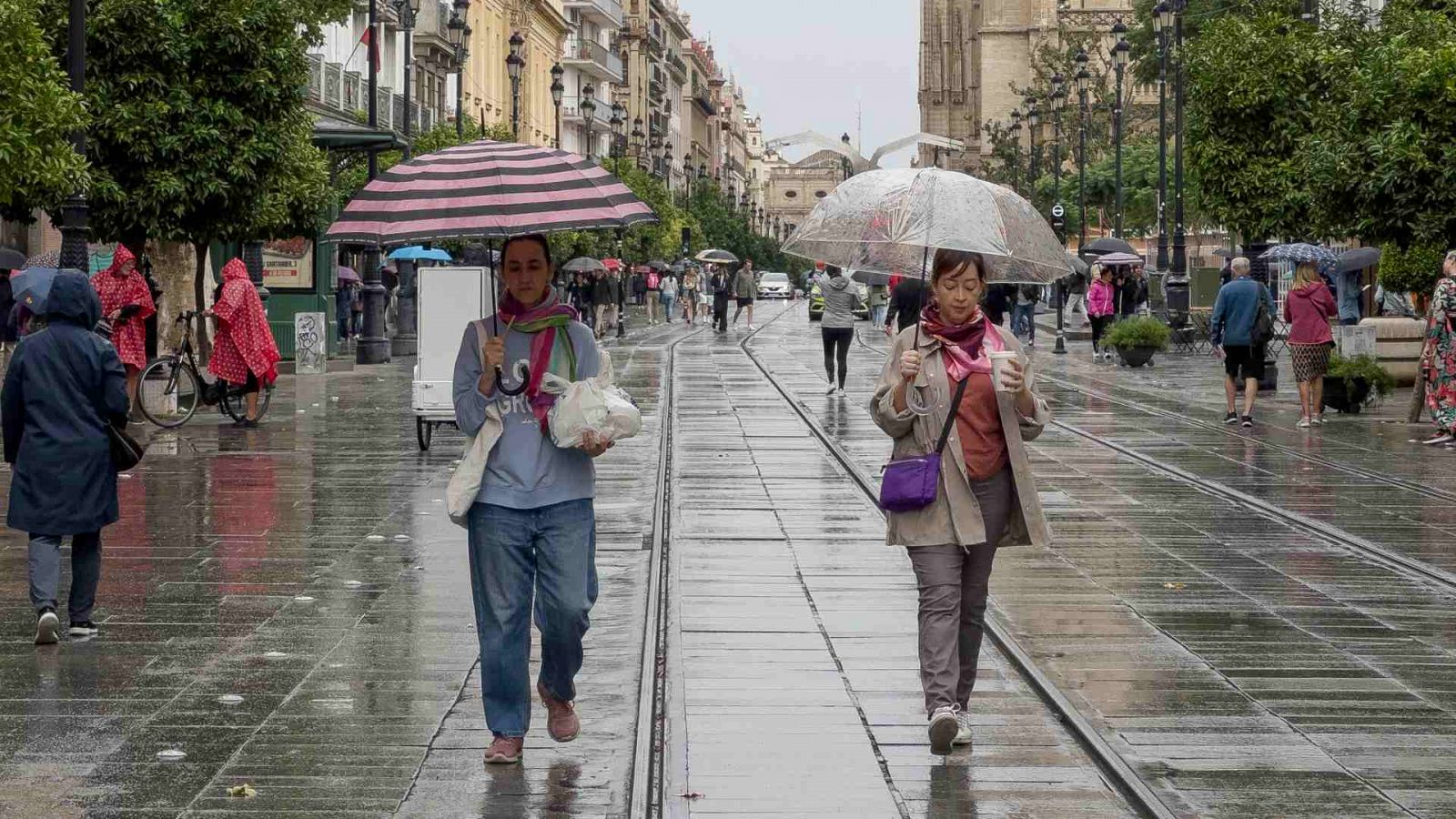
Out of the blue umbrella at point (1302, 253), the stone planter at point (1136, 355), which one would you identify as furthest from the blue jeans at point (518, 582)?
the stone planter at point (1136, 355)

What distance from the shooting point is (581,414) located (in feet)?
21.3

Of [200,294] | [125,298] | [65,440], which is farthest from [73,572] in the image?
[200,294]

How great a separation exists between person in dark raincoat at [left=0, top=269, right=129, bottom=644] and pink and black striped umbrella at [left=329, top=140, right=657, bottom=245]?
2.68 m

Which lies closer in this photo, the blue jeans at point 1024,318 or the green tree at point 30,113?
the green tree at point 30,113

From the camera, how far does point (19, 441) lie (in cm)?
912

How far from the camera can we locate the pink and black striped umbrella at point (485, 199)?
21.8ft

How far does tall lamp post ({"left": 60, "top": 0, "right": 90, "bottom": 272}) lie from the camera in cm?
1608

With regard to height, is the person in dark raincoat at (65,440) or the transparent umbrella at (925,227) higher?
the transparent umbrella at (925,227)

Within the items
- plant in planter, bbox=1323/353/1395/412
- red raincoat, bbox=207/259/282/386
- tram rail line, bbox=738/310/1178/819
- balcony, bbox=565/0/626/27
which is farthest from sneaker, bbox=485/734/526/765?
balcony, bbox=565/0/626/27

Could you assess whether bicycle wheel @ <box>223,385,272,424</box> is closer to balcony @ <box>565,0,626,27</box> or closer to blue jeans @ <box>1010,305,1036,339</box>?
blue jeans @ <box>1010,305,1036,339</box>

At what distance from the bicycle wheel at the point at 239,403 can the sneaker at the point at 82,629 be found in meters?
11.5

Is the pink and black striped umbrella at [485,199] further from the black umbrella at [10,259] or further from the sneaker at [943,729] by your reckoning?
the black umbrella at [10,259]

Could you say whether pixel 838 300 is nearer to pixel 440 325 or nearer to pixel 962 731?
pixel 440 325

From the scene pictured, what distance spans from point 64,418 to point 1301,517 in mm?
7642
